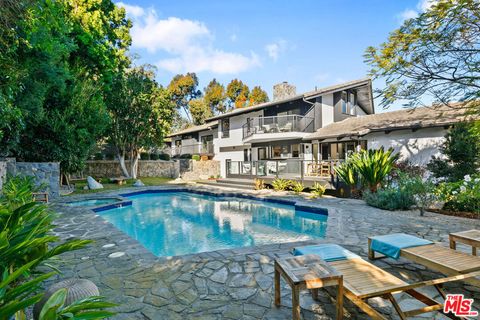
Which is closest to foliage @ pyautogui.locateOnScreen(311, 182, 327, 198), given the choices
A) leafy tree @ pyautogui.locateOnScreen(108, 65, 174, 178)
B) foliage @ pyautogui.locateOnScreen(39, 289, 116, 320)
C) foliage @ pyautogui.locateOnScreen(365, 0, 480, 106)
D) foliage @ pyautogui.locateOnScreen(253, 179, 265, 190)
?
foliage @ pyautogui.locateOnScreen(253, 179, 265, 190)

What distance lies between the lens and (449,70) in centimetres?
733

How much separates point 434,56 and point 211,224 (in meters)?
9.04

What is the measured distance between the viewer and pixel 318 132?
58.0 feet

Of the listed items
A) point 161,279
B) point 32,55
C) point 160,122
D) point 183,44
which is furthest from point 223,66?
point 161,279

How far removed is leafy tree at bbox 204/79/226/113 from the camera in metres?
44.4

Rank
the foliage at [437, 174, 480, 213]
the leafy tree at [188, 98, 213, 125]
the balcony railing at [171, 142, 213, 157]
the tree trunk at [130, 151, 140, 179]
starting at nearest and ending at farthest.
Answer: the foliage at [437, 174, 480, 213], the tree trunk at [130, 151, 140, 179], the balcony railing at [171, 142, 213, 157], the leafy tree at [188, 98, 213, 125]

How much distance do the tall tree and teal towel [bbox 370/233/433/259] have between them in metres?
44.7

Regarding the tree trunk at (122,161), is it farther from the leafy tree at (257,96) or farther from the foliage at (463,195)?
the leafy tree at (257,96)

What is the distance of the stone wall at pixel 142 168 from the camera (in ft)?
78.3

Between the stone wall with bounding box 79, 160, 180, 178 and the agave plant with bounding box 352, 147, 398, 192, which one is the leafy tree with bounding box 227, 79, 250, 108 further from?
the agave plant with bounding box 352, 147, 398, 192

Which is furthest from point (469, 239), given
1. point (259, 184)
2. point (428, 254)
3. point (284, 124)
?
point (284, 124)

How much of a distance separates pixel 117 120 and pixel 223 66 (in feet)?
63.8

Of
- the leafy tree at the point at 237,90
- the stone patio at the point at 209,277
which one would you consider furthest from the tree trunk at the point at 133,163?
the leafy tree at the point at 237,90

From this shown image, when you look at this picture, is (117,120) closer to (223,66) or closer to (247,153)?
(247,153)
